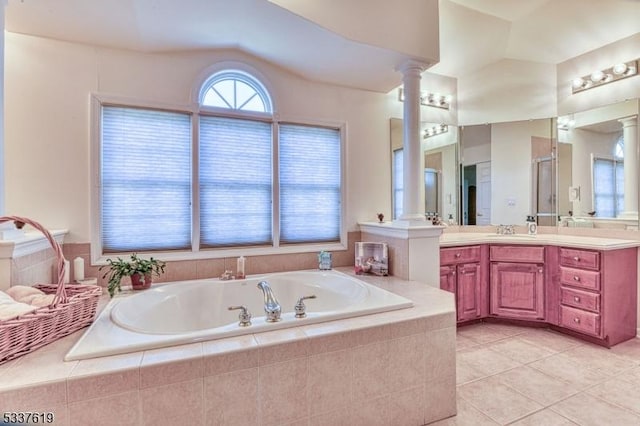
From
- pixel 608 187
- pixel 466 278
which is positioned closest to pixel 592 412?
pixel 466 278

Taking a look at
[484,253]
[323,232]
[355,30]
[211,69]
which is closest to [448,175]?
[484,253]

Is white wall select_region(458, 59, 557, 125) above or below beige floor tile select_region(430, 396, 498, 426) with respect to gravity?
above

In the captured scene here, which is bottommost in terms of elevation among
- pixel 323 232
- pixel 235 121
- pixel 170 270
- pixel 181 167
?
pixel 170 270

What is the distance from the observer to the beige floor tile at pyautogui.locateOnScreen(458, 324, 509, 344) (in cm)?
287

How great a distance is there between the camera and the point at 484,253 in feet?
10.3

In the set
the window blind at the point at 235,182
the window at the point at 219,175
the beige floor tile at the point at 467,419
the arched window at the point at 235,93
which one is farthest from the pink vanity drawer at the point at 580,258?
the arched window at the point at 235,93

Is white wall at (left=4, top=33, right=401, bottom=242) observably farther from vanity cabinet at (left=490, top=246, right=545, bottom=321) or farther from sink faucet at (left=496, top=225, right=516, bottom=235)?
sink faucet at (left=496, top=225, right=516, bottom=235)

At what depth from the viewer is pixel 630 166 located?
2.90 m

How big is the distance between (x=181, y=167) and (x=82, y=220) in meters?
0.77

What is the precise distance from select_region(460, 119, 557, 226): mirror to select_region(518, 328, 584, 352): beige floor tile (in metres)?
1.16

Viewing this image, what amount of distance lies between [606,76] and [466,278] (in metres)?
2.38

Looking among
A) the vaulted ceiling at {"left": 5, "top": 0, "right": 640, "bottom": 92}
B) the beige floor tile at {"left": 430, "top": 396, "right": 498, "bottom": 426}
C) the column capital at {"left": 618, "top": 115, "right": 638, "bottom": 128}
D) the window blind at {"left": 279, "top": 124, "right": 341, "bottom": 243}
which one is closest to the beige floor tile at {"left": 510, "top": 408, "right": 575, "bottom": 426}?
the beige floor tile at {"left": 430, "top": 396, "right": 498, "bottom": 426}

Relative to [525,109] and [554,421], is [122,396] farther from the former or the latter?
[525,109]

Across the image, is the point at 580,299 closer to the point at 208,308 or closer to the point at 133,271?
the point at 208,308
